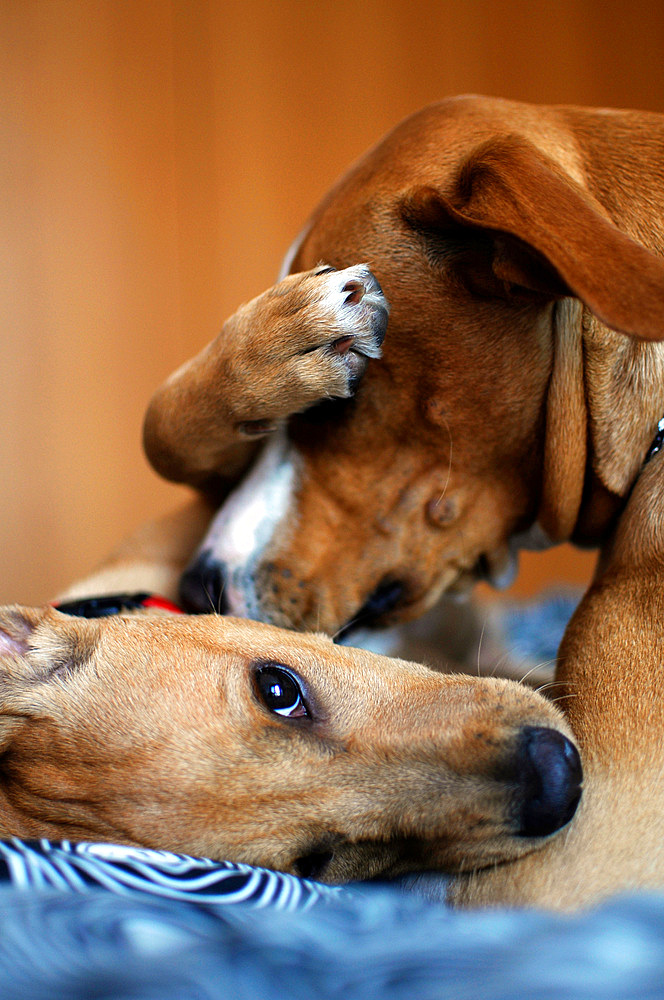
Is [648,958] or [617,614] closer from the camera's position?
[648,958]

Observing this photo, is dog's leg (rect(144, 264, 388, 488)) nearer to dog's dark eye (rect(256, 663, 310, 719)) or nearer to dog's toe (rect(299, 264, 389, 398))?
dog's toe (rect(299, 264, 389, 398))

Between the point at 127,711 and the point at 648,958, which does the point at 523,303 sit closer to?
the point at 127,711

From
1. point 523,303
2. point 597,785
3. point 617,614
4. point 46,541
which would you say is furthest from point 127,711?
point 46,541

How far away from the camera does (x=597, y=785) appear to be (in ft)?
3.62

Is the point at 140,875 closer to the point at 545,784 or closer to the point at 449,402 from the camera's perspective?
the point at 545,784

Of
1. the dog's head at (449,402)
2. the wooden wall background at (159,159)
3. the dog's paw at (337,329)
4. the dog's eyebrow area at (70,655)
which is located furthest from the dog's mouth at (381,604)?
the wooden wall background at (159,159)

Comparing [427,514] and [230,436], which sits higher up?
[230,436]

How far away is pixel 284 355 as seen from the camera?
1.42 metres

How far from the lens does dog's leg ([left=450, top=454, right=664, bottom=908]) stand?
1031mm

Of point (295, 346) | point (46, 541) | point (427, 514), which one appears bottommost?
point (46, 541)

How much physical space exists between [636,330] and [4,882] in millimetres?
898

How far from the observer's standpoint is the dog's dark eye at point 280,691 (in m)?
1.13

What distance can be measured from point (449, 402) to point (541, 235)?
18.9 inches

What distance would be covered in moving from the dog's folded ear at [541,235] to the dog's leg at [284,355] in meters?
0.19
